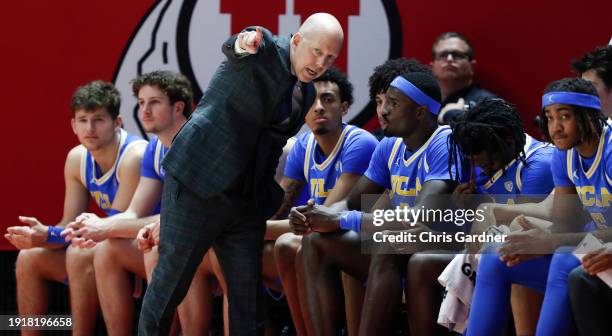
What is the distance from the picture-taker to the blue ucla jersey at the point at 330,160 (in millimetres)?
4926

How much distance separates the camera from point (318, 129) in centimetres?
501

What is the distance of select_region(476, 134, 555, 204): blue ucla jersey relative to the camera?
4.19 metres

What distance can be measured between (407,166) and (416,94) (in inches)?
12.9

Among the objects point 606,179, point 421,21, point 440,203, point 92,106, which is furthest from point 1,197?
point 606,179

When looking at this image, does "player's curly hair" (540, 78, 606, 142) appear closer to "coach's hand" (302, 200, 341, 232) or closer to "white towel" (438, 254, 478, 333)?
"white towel" (438, 254, 478, 333)

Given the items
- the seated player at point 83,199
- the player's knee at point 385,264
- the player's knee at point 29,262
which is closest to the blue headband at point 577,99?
the player's knee at point 385,264

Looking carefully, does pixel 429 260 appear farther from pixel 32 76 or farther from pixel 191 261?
pixel 32 76

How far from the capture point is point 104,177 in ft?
18.5

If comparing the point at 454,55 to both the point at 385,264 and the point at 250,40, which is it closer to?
the point at 385,264

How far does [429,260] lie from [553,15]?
254 cm

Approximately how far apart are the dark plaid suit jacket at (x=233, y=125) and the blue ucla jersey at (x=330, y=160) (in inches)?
46.5

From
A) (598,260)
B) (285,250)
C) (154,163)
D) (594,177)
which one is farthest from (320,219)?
(154,163)

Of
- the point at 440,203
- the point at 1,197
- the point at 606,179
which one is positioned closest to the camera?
the point at 606,179

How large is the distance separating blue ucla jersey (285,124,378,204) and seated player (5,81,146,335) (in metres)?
0.95
